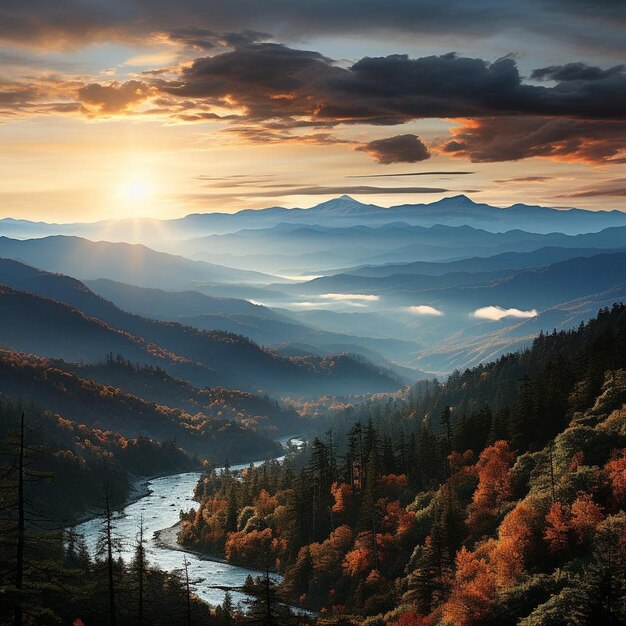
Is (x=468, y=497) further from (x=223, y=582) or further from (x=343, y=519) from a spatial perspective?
(x=223, y=582)

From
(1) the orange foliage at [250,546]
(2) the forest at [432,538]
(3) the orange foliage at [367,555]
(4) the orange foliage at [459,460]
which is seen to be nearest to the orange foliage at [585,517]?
(2) the forest at [432,538]

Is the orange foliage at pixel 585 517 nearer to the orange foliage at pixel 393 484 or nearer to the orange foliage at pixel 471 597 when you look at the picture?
the orange foliage at pixel 471 597

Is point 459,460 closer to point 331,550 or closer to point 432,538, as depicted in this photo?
point 331,550

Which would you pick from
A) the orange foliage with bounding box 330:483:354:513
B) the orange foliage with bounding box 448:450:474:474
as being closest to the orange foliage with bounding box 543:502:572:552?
the orange foliage with bounding box 448:450:474:474

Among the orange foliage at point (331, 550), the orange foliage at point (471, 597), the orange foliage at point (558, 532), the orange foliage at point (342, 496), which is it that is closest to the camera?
the orange foliage at point (471, 597)

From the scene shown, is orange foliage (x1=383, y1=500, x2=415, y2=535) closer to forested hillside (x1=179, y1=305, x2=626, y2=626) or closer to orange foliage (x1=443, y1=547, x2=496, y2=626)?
forested hillside (x1=179, y1=305, x2=626, y2=626)
